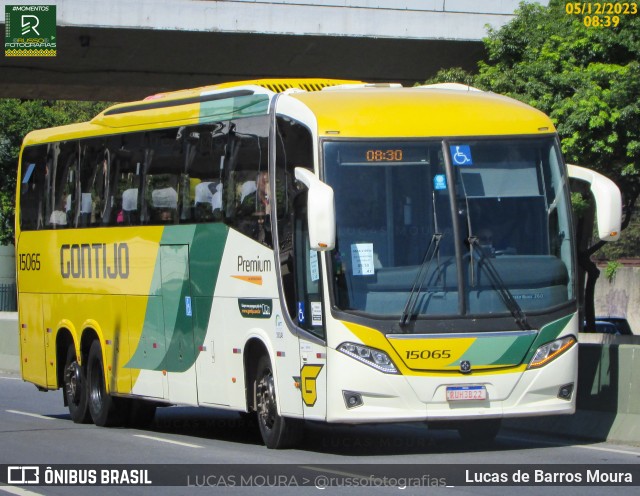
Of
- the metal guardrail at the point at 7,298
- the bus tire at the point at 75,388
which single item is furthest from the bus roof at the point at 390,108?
the metal guardrail at the point at 7,298

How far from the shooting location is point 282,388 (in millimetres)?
13336

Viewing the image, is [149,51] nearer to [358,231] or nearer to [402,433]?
[402,433]

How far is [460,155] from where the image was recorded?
12.9m

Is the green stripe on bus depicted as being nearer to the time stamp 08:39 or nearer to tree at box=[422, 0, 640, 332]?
tree at box=[422, 0, 640, 332]

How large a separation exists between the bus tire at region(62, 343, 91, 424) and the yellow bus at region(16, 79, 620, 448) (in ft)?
10.4

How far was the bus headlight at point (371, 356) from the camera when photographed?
12.3 metres

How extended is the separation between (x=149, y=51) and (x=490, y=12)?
7.06 metres

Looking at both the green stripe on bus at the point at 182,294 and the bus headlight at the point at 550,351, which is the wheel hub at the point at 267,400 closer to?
the green stripe on bus at the point at 182,294

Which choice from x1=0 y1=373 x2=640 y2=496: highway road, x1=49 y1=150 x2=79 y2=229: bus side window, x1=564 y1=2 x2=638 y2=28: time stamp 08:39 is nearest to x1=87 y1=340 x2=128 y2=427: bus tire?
x1=0 y1=373 x2=640 y2=496: highway road

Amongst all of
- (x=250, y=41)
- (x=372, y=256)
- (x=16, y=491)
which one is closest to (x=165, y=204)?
(x=372, y=256)

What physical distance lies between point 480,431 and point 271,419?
7.45ft

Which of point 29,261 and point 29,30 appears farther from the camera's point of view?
point 29,30

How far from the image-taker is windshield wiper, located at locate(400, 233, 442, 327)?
12.3 m

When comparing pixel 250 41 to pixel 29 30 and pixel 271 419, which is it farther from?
pixel 271 419
